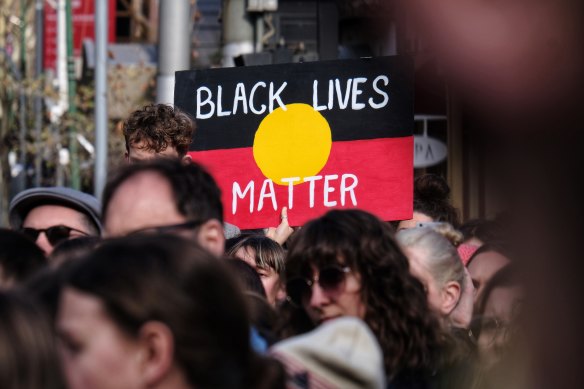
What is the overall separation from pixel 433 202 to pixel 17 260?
10.6 feet

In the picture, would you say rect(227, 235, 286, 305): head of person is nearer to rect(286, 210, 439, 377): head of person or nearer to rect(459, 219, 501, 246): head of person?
rect(459, 219, 501, 246): head of person

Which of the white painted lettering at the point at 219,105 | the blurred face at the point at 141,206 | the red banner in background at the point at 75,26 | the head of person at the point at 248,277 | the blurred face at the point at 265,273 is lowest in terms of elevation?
the blurred face at the point at 265,273

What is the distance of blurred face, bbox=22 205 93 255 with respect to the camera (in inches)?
150

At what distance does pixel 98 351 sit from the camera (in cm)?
140

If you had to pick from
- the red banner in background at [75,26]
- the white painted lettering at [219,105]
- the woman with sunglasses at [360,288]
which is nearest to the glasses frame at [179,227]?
the woman with sunglasses at [360,288]

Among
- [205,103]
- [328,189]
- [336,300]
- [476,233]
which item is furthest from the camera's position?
Answer: [476,233]

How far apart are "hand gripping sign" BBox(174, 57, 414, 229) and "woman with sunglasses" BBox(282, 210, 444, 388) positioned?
1.81 metres

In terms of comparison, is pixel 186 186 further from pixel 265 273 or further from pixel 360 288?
pixel 265 273

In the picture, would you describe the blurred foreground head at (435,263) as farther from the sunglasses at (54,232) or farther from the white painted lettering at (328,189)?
the sunglasses at (54,232)

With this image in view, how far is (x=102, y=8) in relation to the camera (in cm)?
1864

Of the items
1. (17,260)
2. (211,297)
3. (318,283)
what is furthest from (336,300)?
(211,297)

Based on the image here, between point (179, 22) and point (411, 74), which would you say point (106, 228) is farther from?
point (179, 22)

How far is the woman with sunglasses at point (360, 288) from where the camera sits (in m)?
2.58

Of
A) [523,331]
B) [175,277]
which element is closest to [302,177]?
[175,277]
